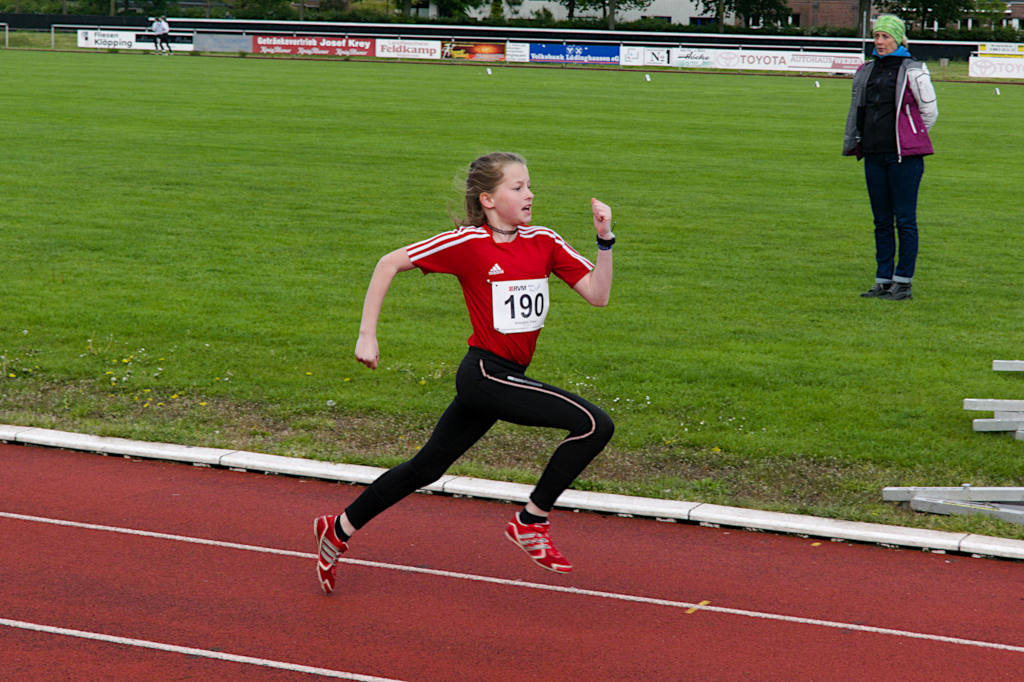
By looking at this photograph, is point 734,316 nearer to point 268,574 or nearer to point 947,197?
point 268,574

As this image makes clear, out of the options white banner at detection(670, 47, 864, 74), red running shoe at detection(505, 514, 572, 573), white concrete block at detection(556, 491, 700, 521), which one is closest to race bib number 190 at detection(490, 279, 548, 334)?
red running shoe at detection(505, 514, 572, 573)

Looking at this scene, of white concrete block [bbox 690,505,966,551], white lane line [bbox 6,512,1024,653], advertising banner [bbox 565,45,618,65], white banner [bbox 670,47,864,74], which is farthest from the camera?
advertising banner [bbox 565,45,618,65]

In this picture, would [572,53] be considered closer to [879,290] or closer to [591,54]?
[591,54]

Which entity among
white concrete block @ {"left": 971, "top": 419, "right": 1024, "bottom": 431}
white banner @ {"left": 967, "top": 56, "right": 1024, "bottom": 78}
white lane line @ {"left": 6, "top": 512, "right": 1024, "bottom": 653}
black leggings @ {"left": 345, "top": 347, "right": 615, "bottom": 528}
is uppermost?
white banner @ {"left": 967, "top": 56, "right": 1024, "bottom": 78}

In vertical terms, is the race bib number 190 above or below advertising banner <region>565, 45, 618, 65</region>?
below

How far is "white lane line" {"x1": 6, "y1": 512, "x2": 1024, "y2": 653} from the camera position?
508 centimetres

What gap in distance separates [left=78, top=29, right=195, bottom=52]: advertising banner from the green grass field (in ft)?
113

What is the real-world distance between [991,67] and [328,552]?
49397mm

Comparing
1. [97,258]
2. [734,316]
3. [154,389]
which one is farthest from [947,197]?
[154,389]

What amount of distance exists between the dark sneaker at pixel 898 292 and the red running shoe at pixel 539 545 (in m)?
7.65

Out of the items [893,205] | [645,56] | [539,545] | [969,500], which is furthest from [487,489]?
[645,56]

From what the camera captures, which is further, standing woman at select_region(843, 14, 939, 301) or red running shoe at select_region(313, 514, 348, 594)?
standing woman at select_region(843, 14, 939, 301)

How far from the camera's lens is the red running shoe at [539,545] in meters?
5.27

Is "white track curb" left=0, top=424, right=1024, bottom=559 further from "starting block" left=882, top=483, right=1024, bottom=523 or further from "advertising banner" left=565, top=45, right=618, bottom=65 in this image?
"advertising banner" left=565, top=45, right=618, bottom=65
